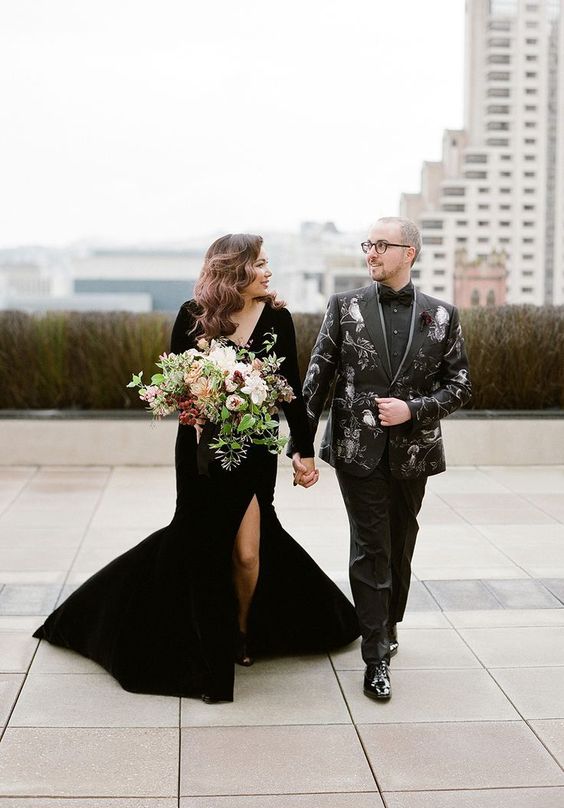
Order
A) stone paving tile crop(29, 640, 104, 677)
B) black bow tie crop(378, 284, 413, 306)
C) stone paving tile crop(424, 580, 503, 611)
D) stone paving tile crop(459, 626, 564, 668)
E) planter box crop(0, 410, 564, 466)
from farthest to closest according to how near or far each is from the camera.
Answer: planter box crop(0, 410, 564, 466) < stone paving tile crop(424, 580, 503, 611) < stone paving tile crop(459, 626, 564, 668) < stone paving tile crop(29, 640, 104, 677) < black bow tie crop(378, 284, 413, 306)

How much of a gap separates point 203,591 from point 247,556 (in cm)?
25

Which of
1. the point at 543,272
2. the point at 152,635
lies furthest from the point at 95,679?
the point at 543,272

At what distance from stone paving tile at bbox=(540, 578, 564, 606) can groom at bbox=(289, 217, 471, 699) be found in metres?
1.69

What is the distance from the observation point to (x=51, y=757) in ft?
10.9

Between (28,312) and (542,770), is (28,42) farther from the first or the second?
(542,770)

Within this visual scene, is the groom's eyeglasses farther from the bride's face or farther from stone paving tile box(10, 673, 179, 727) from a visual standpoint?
stone paving tile box(10, 673, 179, 727)

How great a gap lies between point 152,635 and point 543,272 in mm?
57640

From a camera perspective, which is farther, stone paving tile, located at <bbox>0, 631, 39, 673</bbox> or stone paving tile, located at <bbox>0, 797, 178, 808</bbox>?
stone paving tile, located at <bbox>0, 631, 39, 673</bbox>

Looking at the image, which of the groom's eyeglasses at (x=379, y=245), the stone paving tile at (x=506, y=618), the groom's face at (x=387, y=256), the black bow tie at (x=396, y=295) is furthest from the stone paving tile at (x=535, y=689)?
the groom's eyeglasses at (x=379, y=245)

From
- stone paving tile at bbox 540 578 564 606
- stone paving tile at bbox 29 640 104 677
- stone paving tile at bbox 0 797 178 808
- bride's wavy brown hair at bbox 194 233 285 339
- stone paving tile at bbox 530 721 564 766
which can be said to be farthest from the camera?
stone paving tile at bbox 540 578 564 606

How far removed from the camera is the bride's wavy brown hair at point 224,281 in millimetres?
3914

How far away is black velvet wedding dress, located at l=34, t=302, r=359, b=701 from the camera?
13.0 ft

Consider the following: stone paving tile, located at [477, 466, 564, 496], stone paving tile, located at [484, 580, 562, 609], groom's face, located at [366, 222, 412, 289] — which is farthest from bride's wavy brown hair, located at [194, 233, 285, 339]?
stone paving tile, located at [477, 466, 564, 496]

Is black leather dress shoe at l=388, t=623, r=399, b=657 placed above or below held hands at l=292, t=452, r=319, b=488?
below
